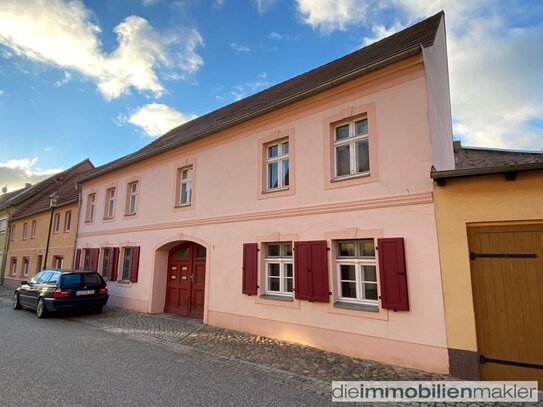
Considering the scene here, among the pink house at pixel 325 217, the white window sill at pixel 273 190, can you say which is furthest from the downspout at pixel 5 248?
the white window sill at pixel 273 190

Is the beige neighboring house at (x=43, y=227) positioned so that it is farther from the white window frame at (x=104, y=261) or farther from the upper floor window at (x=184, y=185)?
the upper floor window at (x=184, y=185)

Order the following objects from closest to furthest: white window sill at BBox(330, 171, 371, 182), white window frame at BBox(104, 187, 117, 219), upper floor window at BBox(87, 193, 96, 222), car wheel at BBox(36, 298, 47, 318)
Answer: white window sill at BBox(330, 171, 371, 182) → car wheel at BBox(36, 298, 47, 318) → white window frame at BBox(104, 187, 117, 219) → upper floor window at BBox(87, 193, 96, 222)

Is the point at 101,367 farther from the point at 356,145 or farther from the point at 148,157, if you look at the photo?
the point at 148,157

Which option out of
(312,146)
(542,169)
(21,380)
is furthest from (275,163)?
(21,380)

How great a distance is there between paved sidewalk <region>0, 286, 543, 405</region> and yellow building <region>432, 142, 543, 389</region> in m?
0.91

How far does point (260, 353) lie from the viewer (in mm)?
6965

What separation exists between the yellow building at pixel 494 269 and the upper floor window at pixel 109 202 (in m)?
13.5

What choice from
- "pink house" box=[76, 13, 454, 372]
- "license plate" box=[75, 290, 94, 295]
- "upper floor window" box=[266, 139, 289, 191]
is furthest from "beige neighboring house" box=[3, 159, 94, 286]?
"upper floor window" box=[266, 139, 289, 191]

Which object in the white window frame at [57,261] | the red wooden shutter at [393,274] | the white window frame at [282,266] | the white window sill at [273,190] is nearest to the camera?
the red wooden shutter at [393,274]

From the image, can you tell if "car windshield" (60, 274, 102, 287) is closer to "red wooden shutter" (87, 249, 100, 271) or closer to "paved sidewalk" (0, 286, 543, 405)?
"paved sidewalk" (0, 286, 543, 405)

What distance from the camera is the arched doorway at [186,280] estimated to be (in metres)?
11.0

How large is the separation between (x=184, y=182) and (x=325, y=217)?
236 inches

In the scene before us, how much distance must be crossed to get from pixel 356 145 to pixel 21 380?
7.41 metres

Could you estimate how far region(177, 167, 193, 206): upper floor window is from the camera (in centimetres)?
1149
